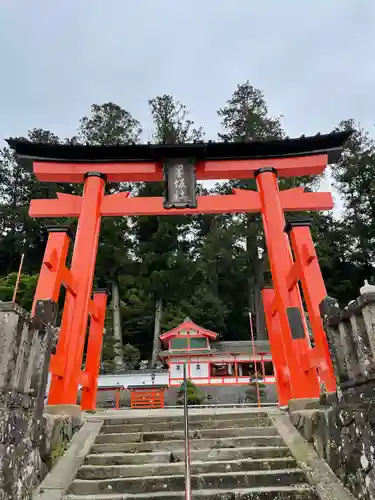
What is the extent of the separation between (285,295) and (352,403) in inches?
120

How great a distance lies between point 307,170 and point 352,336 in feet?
17.0

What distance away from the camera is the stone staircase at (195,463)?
→ 3436 mm

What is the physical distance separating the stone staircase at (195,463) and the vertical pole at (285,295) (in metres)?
1.05

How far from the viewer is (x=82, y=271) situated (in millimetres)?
6453

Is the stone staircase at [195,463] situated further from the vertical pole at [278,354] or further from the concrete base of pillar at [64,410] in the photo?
the vertical pole at [278,354]

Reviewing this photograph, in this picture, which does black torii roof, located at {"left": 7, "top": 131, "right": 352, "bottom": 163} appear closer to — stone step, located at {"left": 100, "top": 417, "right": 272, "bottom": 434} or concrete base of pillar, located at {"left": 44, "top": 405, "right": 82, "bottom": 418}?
concrete base of pillar, located at {"left": 44, "top": 405, "right": 82, "bottom": 418}

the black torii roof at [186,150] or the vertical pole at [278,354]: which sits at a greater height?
the black torii roof at [186,150]

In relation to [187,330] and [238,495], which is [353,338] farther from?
[187,330]

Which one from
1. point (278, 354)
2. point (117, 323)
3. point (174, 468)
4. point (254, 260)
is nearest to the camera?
point (174, 468)

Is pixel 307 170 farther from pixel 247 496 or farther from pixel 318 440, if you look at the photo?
pixel 247 496

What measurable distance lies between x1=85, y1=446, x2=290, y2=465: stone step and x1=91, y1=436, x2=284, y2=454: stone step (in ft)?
0.60

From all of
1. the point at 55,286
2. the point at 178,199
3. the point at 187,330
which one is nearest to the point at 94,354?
the point at 55,286

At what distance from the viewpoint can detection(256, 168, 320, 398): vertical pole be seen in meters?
5.63

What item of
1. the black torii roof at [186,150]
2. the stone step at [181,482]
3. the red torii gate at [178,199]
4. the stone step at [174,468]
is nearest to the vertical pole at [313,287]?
the red torii gate at [178,199]
